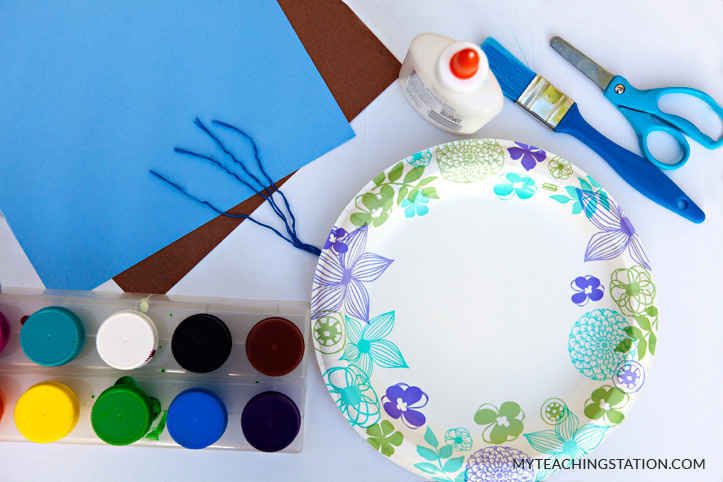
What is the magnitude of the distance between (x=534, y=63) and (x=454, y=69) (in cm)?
18

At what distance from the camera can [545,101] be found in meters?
0.54

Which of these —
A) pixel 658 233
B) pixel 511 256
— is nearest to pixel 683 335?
pixel 658 233

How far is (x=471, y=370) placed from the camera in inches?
20.6

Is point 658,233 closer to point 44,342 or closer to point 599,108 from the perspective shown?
point 599,108

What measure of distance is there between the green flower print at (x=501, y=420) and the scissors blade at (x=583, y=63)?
1.26ft

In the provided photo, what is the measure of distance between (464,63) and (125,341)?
396mm

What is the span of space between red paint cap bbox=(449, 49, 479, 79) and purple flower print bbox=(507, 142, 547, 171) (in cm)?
11

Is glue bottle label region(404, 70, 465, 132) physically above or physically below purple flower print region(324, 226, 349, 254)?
above

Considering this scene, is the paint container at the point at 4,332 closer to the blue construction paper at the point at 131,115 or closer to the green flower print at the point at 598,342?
the blue construction paper at the point at 131,115

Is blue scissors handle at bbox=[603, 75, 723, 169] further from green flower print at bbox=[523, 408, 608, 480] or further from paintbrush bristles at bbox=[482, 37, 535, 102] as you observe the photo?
green flower print at bbox=[523, 408, 608, 480]

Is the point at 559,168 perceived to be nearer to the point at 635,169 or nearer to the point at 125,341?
the point at 635,169

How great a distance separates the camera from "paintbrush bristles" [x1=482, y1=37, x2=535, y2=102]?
529 millimetres

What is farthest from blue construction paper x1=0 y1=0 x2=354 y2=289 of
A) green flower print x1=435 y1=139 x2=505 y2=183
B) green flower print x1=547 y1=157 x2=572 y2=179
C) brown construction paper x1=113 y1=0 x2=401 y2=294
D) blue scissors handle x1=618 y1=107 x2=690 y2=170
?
blue scissors handle x1=618 y1=107 x2=690 y2=170

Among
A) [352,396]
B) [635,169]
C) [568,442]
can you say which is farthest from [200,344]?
[635,169]
